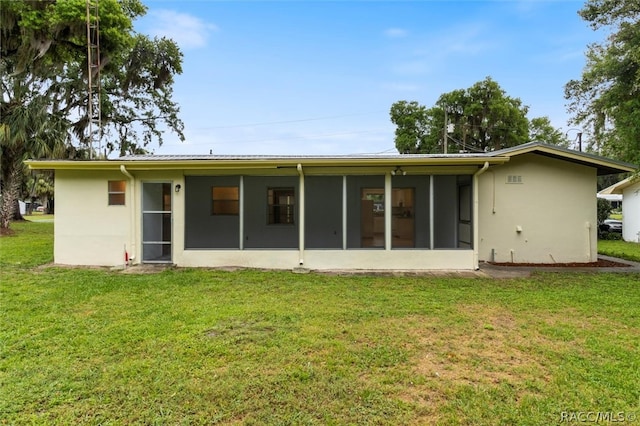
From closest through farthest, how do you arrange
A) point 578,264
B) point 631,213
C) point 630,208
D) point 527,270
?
point 527,270 < point 578,264 < point 631,213 < point 630,208

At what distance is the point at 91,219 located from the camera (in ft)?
25.2

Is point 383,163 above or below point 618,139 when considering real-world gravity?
below

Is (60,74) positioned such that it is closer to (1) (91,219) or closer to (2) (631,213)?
(1) (91,219)

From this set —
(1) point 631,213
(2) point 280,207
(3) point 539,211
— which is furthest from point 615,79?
(2) point 280,207

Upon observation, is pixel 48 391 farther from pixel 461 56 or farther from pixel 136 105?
pixel 136 105

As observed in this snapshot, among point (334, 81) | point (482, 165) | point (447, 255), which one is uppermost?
point (334, 81)

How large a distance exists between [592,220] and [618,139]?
7.20 ft

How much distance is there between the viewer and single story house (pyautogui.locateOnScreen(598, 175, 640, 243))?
1377cm

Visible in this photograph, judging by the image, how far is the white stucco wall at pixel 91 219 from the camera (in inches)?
302

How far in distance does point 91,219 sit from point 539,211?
34.7 ft

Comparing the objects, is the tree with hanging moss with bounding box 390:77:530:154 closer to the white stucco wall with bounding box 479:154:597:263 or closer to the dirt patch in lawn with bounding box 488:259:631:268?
the white stucco wall with bounding box 479:154:597:263

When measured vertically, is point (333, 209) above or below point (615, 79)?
below

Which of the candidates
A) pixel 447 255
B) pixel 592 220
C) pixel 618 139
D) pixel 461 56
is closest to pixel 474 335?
pixel 447 255

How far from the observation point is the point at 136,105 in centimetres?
2022
